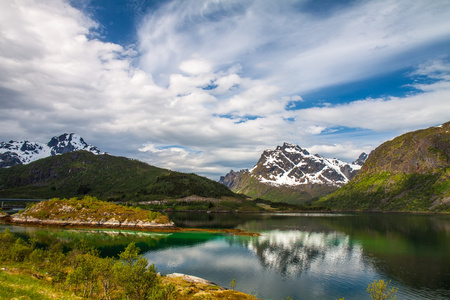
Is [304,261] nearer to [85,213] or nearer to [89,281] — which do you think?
[89,281]

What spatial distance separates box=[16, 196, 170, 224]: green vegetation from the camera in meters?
168

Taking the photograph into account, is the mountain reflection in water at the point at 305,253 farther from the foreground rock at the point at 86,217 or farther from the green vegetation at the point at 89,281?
the foreground rock at the point at 86,217

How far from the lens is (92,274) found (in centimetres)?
4688

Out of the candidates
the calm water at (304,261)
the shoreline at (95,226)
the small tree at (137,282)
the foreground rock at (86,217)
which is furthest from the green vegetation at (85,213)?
the small tree at (137,282)

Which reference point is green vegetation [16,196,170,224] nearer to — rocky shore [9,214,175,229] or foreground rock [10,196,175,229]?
foreground rock [10,196,175,229]

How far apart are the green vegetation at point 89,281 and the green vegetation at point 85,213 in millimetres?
101783

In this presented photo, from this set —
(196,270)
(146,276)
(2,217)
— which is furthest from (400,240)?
(2,217)

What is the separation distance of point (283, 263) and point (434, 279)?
39.1 meters

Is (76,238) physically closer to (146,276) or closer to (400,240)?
(146,276)

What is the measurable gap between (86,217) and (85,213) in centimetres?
459

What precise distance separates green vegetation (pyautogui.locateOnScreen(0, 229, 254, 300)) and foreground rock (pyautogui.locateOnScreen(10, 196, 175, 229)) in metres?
98.6

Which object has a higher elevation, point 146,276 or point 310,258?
point 146,276

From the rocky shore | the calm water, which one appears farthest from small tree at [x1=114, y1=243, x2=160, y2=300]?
the rocky shore

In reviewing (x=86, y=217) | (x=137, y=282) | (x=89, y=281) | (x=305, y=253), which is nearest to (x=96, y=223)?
(x=86, y=217)
